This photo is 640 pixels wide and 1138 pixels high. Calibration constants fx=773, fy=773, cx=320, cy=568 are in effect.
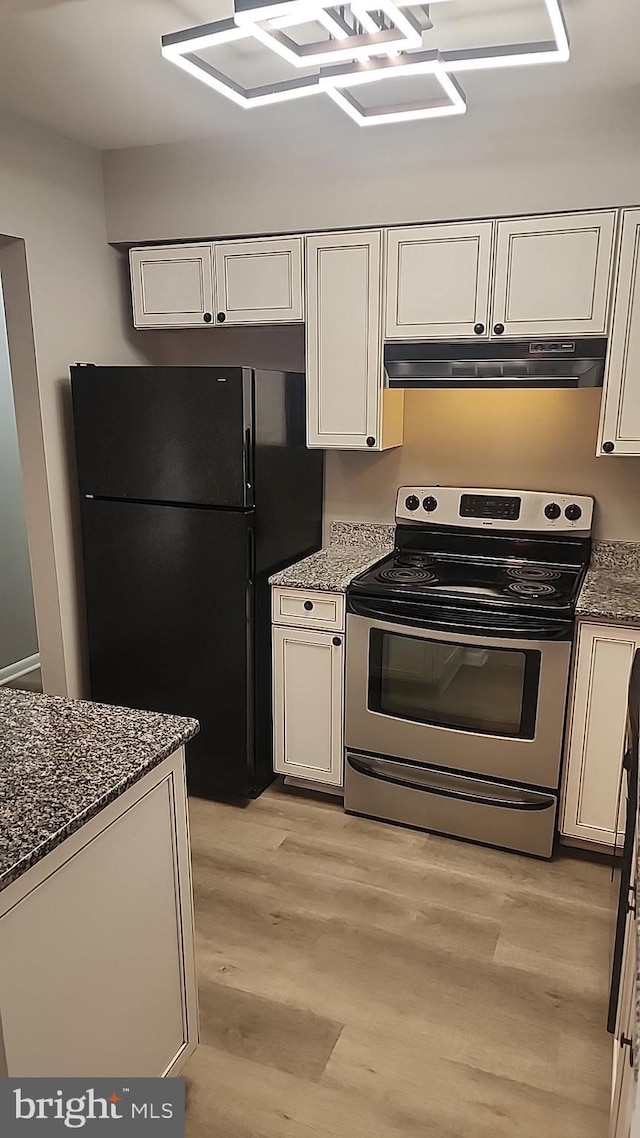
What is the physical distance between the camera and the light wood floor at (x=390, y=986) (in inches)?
71.9

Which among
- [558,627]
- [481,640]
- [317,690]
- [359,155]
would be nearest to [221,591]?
[317,690]

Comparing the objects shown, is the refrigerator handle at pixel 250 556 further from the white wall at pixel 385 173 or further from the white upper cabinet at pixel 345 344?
the white wall at pixel 385 173

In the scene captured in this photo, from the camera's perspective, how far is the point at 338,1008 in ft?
6.95

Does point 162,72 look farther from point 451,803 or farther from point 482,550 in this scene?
point 451,803

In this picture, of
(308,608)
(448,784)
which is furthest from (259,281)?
(448,784)

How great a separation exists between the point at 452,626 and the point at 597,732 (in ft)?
1.95

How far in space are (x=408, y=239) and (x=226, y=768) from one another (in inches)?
82.5

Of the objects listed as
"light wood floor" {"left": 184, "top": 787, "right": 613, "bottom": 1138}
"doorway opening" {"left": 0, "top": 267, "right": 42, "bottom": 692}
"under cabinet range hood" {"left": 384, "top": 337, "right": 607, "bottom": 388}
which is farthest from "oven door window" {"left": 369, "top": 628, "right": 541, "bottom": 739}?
"doorway opening" {"left": 0, "top": 267, "right": 42, "bottom": 692}

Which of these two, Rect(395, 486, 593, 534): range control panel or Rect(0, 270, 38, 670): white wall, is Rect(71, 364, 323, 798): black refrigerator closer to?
Rect(395, 486, 593, 534): range control panel

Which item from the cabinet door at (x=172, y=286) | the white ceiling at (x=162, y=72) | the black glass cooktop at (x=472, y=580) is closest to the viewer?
the white ceiling at (x=162, y=72)

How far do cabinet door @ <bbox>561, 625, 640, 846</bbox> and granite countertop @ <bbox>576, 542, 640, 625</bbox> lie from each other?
0.06 m

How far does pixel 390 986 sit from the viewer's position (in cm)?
220

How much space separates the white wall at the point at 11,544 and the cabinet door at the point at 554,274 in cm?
273

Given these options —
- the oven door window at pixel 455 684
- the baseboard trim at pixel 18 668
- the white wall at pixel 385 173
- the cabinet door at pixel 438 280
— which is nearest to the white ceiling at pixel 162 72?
the white wall at pixel 385 173
